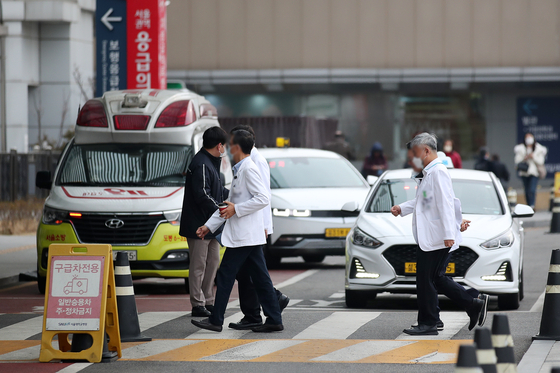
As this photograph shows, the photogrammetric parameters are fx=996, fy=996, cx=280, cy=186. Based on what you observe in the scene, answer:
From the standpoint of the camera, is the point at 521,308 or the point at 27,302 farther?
the point at 27,302

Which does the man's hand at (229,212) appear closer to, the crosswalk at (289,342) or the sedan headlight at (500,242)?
the crosswalk at (289,342)

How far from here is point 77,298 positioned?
7.56m

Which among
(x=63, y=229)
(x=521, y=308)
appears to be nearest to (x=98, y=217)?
(x=63, y=229)

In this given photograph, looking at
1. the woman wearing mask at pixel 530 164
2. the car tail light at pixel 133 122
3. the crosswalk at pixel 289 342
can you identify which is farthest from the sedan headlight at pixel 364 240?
the woman wearing mask at pixel 530 164

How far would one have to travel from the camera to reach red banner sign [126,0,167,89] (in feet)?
57.6

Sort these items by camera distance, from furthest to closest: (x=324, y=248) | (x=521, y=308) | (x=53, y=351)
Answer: (x=324, y=248)
(x=521, y=308)
(x=53, y=351)

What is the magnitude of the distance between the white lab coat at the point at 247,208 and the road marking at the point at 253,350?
88 cm

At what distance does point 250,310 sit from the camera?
907cm

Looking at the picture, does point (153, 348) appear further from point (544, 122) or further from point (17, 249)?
point (544, 122)

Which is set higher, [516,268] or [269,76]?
[269,76]

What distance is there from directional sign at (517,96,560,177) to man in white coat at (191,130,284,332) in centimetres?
2857

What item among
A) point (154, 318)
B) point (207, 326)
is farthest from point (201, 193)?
point (207, 326)

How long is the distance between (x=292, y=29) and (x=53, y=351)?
29.2m

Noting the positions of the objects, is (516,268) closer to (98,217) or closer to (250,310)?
(250,310)
